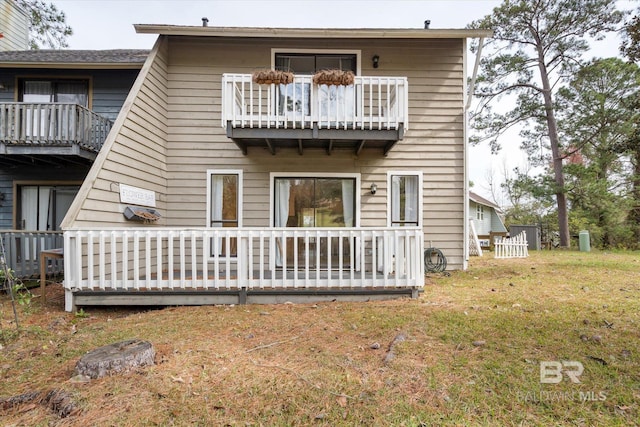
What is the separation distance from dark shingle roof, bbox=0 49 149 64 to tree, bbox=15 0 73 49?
6.07 meters

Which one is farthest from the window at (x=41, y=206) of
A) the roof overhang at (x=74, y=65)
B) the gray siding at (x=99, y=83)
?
the roof overhang at (x=74, y=65)

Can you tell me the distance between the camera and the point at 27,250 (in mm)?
6109

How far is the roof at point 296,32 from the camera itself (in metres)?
6.67

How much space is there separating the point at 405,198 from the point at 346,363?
5.17 metres

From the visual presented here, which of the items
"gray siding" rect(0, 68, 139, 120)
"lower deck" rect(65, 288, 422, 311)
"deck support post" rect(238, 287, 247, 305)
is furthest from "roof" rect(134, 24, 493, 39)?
"deck support post" rect(238, 287, 247, 305)

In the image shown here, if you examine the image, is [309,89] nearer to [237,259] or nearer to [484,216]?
[237,259]

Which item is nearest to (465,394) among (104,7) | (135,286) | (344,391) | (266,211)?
(344,391)

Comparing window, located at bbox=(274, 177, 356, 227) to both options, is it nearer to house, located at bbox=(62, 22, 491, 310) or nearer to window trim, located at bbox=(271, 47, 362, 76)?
house, located at bbox=(62, 22, 491, 310)

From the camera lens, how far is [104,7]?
1333cm

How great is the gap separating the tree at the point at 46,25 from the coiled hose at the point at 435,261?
1734cm

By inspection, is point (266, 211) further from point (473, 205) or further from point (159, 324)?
point (473, 205)

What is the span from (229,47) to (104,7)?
1064 centimetres

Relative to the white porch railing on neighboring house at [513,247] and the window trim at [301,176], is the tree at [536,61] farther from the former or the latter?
the window trim at [301,176]

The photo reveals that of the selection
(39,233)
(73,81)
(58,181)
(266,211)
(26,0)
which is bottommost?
(39,233)
